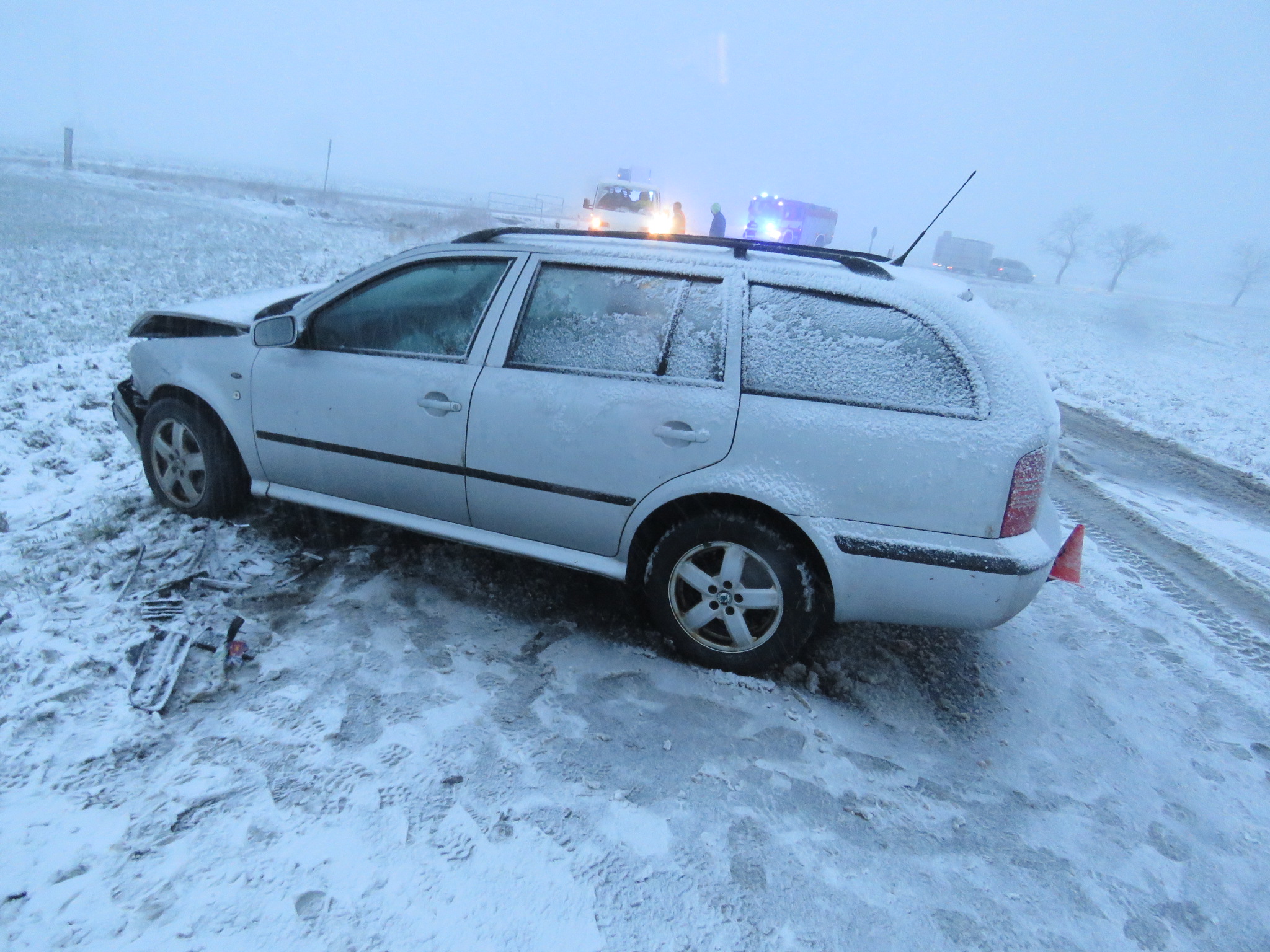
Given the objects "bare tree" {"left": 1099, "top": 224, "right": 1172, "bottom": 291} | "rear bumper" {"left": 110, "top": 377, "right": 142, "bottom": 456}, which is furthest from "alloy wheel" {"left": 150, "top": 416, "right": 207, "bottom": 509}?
"bare tree" {"left": 1099, "top": 224, "right": 1172, "bottom": 291}

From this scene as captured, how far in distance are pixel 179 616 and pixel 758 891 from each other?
2.66 m

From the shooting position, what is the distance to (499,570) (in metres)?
3.94

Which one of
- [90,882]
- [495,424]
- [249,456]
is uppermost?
[495,424]

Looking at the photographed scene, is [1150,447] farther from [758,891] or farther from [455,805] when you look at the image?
[455,805]

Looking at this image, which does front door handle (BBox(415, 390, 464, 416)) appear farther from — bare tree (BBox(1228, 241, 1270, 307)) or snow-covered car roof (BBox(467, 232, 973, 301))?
bare tree (BBox(1228, 241, 1270, 307))

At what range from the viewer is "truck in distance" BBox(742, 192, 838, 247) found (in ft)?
94.9

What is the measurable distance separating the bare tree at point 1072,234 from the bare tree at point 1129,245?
12.0ft

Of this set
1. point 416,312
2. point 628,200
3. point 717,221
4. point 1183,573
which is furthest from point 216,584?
point 628,200

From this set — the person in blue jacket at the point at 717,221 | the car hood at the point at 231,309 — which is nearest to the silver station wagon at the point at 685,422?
the car hood at the point at 231,309

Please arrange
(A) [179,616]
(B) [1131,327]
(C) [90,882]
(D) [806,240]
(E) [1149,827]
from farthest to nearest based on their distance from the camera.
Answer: (D) [806,240] → (B) [1131,327] → (A) [179,616] → (E) [1149,827] → (C) [90,882]

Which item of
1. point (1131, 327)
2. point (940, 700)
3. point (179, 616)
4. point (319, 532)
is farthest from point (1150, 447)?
point (1131, 327)

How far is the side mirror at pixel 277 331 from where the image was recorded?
11.7 feet

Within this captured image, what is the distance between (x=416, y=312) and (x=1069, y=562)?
320cm

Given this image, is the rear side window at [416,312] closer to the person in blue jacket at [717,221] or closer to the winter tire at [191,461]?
the winter tire at [191,461]
